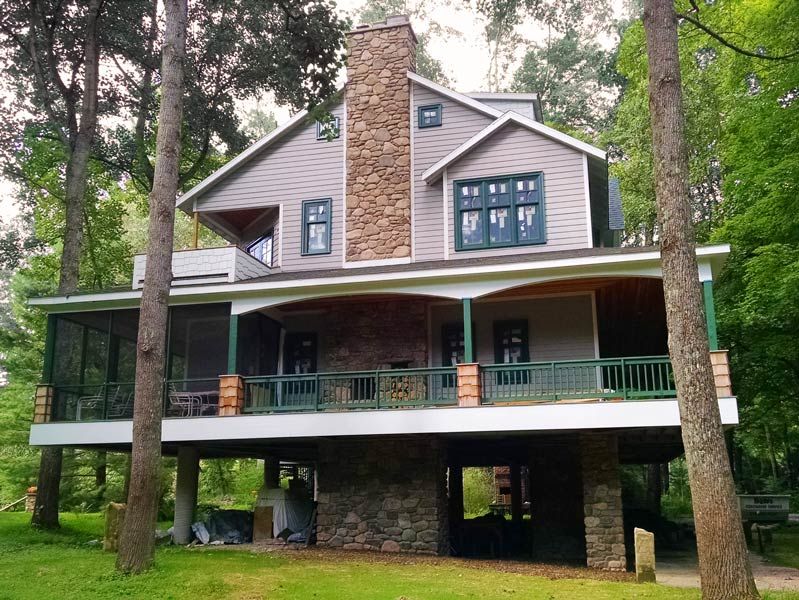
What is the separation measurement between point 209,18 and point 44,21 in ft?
16.0

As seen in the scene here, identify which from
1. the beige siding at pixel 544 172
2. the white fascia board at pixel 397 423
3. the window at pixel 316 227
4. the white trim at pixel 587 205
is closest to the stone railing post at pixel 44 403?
the white fascia board at pixel 397 423

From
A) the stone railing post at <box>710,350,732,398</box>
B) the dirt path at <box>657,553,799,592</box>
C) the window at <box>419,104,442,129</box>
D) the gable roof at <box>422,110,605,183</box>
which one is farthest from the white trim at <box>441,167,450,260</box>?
the dirt path at <box>657,553,799,592</box>

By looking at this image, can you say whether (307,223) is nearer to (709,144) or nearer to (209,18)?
(209,18)

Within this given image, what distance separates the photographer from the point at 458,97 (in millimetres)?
17422

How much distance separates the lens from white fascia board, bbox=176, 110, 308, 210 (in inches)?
713

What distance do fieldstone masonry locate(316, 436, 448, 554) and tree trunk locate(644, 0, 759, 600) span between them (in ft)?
23.1

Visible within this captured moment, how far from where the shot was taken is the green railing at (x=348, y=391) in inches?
547

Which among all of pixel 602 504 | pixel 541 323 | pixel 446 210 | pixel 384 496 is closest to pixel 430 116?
pixel 446 210

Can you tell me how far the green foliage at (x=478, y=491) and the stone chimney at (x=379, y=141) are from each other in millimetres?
13561

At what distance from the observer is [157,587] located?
32.7 ft

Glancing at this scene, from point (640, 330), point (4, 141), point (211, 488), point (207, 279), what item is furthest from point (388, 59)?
point (211, 488)

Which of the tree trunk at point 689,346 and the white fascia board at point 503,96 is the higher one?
the white fascia board at point 503,96

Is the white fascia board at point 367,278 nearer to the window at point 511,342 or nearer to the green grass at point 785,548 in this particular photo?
the window at point 511,342

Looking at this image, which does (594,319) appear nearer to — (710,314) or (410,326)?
(710,314)
